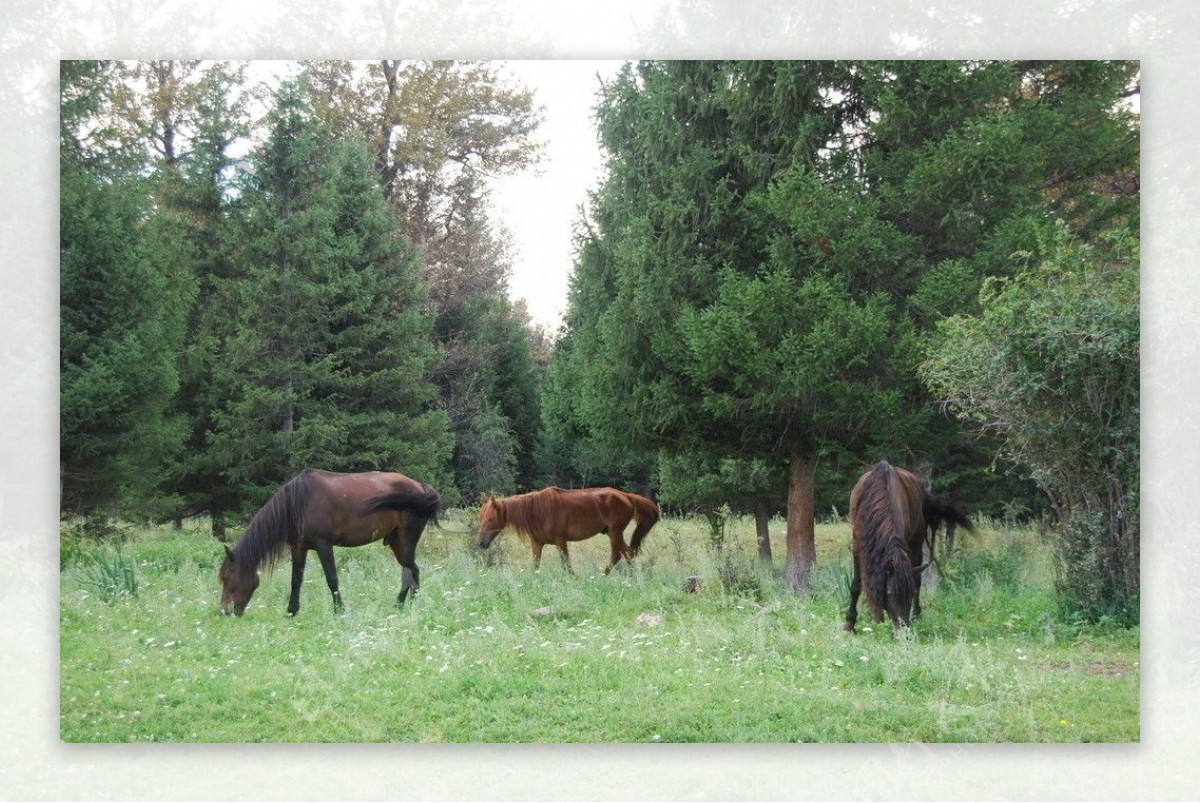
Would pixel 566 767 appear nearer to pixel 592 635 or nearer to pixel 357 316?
pixel 592 635

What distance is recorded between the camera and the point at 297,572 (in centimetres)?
708

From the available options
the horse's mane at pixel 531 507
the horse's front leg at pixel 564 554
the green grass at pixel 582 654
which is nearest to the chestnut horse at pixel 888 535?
the green grass at pixel 582 654

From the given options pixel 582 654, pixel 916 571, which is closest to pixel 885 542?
pixel 916 571

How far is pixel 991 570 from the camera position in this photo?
7.20 meters

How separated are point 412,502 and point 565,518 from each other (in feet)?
3.37

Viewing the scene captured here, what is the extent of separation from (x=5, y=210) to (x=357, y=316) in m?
2.30

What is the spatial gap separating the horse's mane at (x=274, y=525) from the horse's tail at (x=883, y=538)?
3.62 m

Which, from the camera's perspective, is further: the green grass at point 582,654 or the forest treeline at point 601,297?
the forest treeline at point 601,297

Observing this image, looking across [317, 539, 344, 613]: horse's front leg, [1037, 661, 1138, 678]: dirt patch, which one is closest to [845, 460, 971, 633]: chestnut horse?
[1037, 661, 1138, 678]: dirt patch

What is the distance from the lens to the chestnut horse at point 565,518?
23.3 feet

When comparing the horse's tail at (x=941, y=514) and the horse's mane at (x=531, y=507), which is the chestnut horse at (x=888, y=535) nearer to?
the horse's tail at (x=941, y=514)

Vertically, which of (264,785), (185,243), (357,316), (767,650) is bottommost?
(264,785)

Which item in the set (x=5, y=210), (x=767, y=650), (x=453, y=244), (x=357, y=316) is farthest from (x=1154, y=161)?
(x=5, y=210)

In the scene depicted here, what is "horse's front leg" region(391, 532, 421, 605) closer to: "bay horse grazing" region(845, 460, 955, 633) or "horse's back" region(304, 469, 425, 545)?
"horse's back" region(304, 469, 425, 545)
